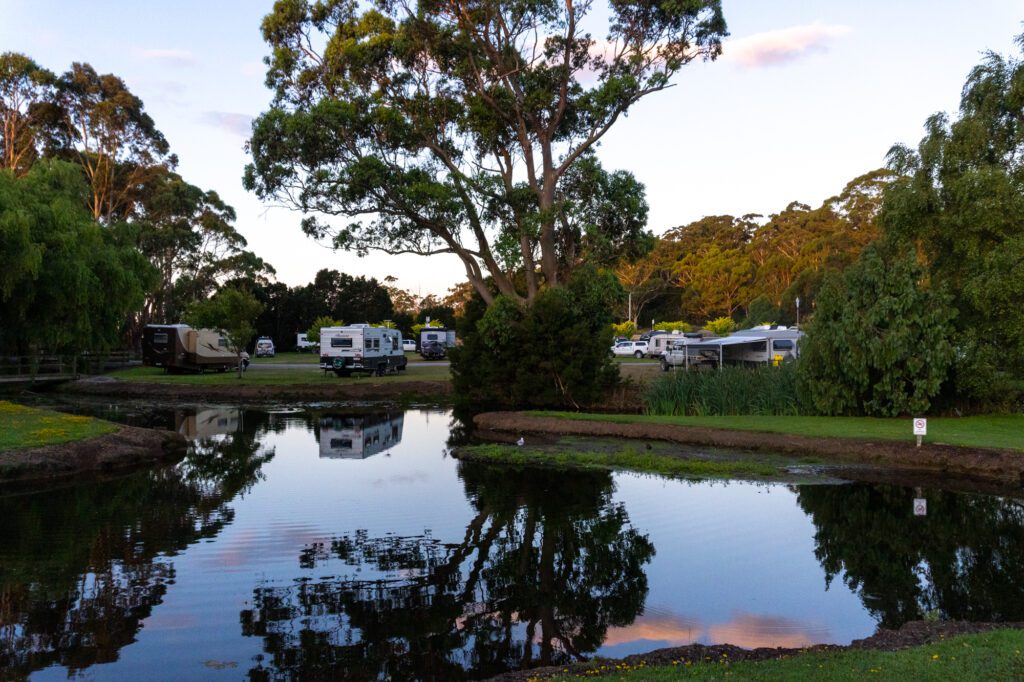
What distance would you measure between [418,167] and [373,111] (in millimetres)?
2572

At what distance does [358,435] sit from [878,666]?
20153mm

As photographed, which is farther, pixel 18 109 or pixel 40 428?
pixel 18 109

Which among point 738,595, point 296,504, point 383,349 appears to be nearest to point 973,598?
point 738,595

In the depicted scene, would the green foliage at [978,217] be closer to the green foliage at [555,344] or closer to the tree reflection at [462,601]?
the green foliage at [555,344]

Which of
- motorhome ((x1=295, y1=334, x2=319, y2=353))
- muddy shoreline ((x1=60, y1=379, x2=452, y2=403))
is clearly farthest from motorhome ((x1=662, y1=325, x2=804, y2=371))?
motorhome ((x1=295, y1=334, x2=319, y2=353))

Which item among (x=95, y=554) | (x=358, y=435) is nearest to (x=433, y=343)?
(x=358, y=435)

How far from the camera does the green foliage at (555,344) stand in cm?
2903

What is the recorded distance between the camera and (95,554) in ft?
36.7

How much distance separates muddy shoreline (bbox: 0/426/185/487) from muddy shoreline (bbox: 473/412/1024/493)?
33.5 ft

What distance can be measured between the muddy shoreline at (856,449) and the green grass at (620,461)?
2.31m

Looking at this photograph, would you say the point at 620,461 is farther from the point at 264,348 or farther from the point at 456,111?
the point at 264,348

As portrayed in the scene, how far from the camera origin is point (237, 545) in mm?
11656

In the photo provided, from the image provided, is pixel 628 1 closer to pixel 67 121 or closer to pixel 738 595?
pixel 738 595

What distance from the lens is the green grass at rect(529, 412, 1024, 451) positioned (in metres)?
18.3
